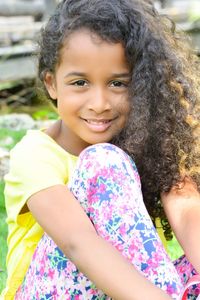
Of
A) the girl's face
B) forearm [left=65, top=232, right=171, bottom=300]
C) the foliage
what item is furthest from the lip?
the foliage

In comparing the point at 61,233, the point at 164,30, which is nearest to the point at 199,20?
the point at 164,30

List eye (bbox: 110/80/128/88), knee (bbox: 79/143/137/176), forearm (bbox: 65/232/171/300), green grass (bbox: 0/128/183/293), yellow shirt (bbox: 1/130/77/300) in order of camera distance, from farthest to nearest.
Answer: green grass (bbox: 0/128/183/293) < eye (bbox: 110/80/128/88) < yellow shirt (bbox: 1/130/77/300) < knee (bbox: 79/143/137/176) < forearm (bbox: 65/232/171/300)

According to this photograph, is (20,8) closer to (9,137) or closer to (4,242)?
(9,137)

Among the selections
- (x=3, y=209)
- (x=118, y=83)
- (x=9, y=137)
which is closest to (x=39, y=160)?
(x=118, y=83)

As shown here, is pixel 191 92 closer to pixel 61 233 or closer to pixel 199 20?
pixel 61 233

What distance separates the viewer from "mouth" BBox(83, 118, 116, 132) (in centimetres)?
250

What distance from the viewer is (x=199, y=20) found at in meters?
8.04

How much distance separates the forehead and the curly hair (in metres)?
0.02

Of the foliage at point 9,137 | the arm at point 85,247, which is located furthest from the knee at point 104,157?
the foliage at point 9,137

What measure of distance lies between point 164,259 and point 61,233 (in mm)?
290

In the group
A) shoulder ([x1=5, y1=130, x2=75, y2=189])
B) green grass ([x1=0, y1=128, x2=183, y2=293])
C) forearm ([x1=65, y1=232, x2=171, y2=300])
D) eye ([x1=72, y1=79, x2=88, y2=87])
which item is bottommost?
green grass ([x1=0, y1=128, x2=183, y2=293])

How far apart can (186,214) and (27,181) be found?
507 millimetres

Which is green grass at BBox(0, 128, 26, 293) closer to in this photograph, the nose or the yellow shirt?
the yellow shirt

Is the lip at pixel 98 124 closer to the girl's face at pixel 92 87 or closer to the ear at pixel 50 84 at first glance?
the girl's face at pixel 92 87
